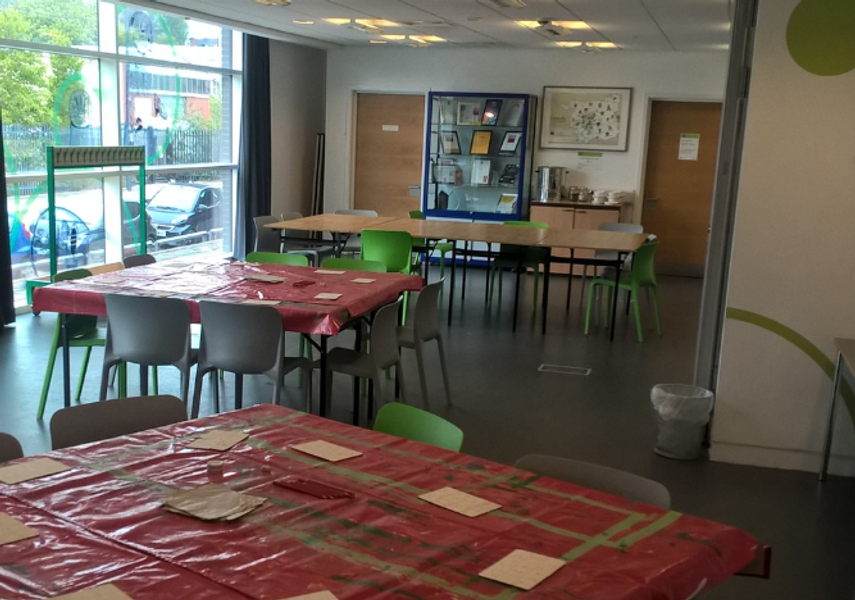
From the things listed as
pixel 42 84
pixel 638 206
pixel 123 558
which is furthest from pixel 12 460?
pixel 638 206

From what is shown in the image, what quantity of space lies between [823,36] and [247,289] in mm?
3240

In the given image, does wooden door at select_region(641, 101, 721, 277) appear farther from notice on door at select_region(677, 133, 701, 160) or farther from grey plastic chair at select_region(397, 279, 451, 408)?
grey plastic chair at select_region(397, 279, 451, 408)

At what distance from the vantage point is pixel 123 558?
1.87m

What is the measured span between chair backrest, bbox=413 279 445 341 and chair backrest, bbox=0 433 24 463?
287 centimetres

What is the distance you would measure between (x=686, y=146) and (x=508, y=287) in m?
3.13

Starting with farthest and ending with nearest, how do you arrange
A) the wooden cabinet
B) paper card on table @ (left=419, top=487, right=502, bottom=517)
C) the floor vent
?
the wooden cabinet → the floor vent → paper card on table @ (left=419, top=487, right=502, bottom=517)

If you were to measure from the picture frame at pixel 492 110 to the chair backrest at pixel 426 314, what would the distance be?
637cm

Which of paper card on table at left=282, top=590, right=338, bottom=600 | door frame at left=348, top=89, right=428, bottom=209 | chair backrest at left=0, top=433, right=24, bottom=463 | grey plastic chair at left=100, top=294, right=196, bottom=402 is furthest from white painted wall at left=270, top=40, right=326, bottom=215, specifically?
paper card on table at left=282, top=590, right=338, bottom=600

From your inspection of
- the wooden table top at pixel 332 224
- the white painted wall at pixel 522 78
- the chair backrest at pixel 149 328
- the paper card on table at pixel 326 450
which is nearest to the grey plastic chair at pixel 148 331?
the chair backrest at pixel 149 328

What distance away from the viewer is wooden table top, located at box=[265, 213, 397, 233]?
818cm

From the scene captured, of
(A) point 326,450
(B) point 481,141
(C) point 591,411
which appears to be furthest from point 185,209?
(A) point 326,450

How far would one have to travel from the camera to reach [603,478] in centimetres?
247

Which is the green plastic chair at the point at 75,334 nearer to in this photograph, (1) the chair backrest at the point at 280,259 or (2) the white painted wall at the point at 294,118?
(1) the chair backrest at the point at 280,259

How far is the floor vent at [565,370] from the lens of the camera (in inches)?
255
